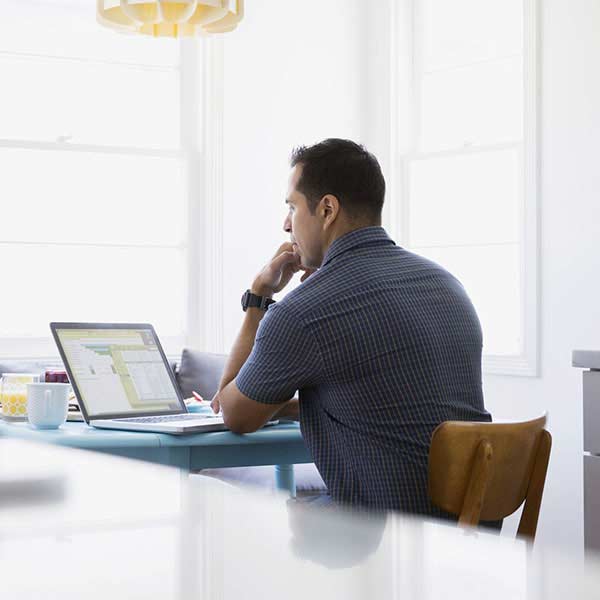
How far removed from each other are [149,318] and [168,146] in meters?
0.88

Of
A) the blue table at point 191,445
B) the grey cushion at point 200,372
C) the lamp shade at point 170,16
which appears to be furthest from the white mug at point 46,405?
the grey cushion at point 200,372

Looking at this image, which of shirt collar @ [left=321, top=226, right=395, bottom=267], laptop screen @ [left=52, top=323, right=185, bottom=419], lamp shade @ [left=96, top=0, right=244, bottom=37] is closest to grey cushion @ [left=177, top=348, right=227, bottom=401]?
lamp shade @ [left=96, top=0, right=244, bottom=37]

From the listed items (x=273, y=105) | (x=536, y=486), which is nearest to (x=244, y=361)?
(x=536, y=486)

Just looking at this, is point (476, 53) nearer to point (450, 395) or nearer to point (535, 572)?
point (450, 395)

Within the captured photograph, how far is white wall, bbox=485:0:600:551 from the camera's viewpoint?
14.4 ft

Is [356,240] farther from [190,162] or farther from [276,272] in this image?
[190,162]

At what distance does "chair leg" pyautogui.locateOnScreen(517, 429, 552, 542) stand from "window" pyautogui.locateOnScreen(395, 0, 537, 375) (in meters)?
2.50

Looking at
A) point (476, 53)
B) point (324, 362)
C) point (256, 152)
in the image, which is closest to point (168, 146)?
point (256, 152)

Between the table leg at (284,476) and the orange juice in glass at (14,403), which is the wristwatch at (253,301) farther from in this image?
the orange juice in glass at (14,403)

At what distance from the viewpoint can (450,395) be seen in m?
2.16

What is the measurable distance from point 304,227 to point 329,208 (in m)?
0.09

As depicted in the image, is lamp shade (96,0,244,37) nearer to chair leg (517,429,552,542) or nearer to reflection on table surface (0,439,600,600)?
chair leg (517,429,552,542)

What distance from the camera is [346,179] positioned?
247cm

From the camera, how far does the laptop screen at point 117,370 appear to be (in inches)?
98.5
